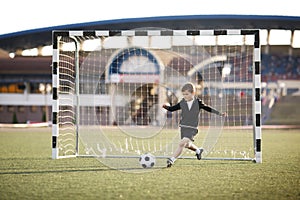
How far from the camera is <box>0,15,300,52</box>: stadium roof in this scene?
39312mm

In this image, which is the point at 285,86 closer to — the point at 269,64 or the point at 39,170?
the point at 269,64

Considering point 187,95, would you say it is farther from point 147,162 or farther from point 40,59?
point 40,59

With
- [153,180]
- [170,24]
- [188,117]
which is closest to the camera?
[153,180]

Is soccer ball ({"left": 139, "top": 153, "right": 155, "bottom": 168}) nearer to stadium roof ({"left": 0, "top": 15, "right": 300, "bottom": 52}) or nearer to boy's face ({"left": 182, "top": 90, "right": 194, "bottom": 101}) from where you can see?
boy's face ({"left": 182, "top": 90, "right": 194, "bottom": 101})

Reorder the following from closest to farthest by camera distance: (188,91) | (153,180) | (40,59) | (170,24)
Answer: (153,180) < (188,91) < (40,59) < (170,24)

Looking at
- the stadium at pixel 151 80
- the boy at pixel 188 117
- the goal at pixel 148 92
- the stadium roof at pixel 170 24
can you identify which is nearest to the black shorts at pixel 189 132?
the boy at pixel 188 117

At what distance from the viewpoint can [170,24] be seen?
42250 mm

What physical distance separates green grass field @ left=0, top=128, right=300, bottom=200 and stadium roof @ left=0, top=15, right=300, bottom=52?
30.4 metres

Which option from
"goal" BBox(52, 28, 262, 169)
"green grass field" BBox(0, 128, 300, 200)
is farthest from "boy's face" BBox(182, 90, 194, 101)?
"goal" BBox(52, 28, 262, 169)

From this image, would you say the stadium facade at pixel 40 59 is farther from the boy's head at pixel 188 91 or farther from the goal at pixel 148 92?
the boy's head at pixel 188 91

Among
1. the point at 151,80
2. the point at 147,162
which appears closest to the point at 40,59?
the point at 151,80

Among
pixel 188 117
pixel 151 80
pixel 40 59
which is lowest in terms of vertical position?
pixel 188 117

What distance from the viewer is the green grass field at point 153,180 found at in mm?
5617

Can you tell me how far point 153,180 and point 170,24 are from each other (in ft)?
119
